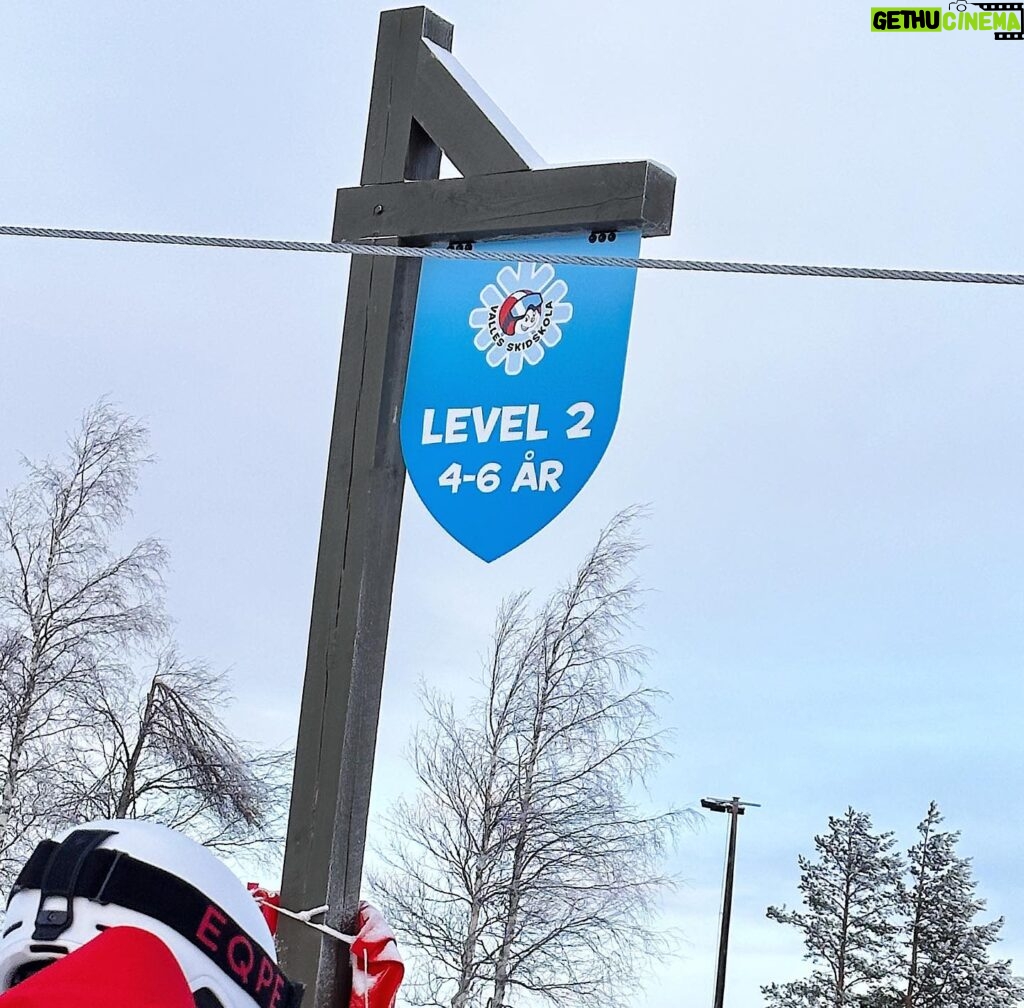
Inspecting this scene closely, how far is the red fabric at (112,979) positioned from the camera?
0.56 metres

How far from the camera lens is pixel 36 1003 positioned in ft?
1.82

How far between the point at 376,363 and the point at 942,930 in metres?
11.7

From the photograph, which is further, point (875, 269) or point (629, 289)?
point (629, 289)

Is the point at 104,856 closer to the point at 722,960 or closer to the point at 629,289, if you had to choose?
the point at 629,289

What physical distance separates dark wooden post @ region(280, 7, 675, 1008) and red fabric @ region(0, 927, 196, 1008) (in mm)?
→ 1567

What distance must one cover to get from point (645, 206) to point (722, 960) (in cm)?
966

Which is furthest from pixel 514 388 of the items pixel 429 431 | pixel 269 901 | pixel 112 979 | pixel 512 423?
pixel 112 979

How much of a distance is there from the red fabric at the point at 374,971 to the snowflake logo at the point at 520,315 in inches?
36.4

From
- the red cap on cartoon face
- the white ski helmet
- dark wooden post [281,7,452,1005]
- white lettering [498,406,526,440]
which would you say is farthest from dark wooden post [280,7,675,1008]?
the white ski helmet

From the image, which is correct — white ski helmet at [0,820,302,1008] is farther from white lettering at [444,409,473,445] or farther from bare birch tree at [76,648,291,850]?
bare birch tree at [76,648,291,850]

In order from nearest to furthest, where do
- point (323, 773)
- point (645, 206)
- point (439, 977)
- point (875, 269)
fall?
point (875, 269)
point (645, 206)
point (323, 773)
point (439, 977)

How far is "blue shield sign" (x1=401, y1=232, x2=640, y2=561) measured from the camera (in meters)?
2.05

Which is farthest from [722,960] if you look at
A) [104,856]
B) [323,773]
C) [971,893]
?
[104,856]

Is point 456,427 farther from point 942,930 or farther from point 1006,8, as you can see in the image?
point 942,930
